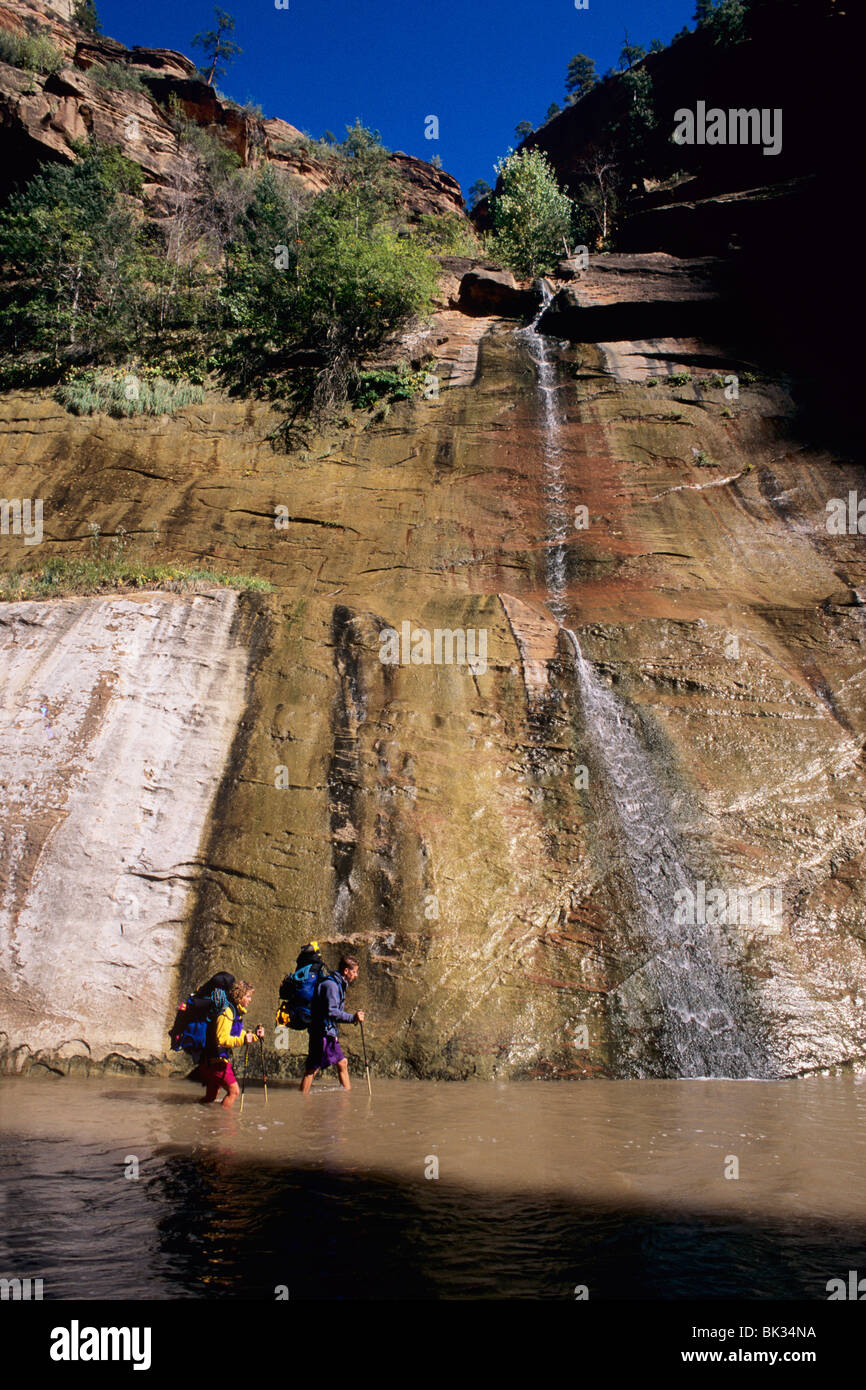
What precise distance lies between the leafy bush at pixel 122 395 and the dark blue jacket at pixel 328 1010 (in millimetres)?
15578

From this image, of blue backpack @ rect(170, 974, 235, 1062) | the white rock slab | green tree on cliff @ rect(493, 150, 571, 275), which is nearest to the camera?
blue backpack @ rect(170, 974, 235, 1062)

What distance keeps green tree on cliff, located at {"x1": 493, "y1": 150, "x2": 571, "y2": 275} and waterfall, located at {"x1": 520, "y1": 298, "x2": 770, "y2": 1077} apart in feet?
84.5

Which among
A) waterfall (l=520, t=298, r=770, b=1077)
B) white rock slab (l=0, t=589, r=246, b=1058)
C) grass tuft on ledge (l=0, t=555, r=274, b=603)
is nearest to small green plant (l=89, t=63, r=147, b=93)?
Answer: grass tuft on ledge (l=0, t=555, r=274, b=603)

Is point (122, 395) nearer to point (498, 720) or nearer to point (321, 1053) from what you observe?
point (498, 720)

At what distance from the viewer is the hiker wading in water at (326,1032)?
7805mm

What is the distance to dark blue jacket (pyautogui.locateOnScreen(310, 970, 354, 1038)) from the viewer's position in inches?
308

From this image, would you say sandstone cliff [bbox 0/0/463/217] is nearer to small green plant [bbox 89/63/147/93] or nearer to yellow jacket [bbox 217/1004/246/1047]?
small green plant [bbox 89/63/147/93]

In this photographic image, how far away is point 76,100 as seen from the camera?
27.5 meters

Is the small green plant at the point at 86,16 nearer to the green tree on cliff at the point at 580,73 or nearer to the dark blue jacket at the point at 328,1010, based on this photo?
the green tree on cliff at the point at 580,73

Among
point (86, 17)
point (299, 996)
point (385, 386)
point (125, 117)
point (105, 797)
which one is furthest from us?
point (86, 17)

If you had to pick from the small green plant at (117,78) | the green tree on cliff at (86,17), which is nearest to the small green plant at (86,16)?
the green tree on cliff at (86,17)

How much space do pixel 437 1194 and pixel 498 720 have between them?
23.8 ft

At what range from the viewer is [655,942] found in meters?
9.16

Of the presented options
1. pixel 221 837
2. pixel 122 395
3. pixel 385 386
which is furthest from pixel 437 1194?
pixel 122 395
